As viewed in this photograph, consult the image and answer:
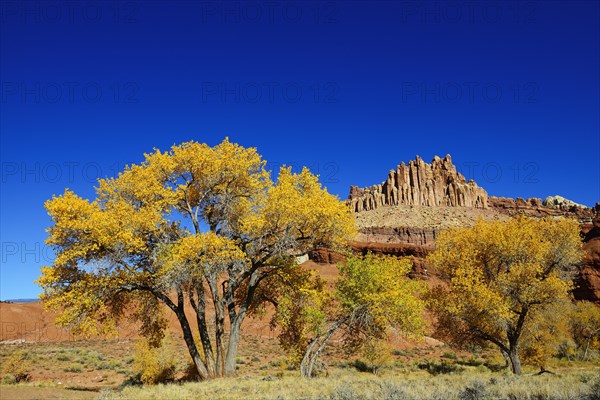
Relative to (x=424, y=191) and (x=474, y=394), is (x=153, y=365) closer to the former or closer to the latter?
(x=474, y=394)

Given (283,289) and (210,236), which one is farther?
(283,289)

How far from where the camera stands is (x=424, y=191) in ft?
537

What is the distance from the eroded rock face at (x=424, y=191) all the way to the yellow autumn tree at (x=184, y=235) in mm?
142065

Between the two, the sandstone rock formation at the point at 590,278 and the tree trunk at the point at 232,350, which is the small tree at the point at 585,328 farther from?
the tree trunk at the point at 232,350

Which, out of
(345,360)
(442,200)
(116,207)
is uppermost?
(442,200)

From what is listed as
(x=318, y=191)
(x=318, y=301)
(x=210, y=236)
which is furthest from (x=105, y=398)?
(x=318, y=191)

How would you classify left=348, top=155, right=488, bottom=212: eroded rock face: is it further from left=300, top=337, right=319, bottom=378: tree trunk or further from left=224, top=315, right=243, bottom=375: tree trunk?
left=224, top=315, right=243, bottom=375: tree trunk

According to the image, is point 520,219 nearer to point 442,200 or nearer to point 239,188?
point 239,188

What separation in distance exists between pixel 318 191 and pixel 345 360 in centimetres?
2820

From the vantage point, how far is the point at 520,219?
88.0 ft

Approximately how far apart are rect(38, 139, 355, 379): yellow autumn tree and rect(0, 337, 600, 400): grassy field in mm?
3272

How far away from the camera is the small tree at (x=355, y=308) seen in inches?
763

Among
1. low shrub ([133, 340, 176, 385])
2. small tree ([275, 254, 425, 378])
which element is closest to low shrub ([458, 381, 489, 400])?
small tree ([275, 254, 425, 378])

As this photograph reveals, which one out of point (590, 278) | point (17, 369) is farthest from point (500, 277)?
point (590, 278)
